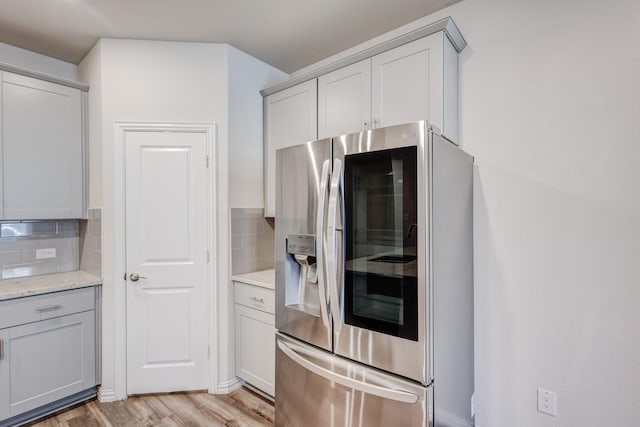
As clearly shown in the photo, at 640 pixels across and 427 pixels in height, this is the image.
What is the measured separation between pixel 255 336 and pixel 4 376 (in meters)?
1.58

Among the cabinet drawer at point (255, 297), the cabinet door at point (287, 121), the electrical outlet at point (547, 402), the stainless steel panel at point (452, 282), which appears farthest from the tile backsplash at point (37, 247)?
the electrical outlet at point (547, 402)

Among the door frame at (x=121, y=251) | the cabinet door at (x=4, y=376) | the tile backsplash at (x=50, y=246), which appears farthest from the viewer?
the tile backsplash at (x=50, y=246)

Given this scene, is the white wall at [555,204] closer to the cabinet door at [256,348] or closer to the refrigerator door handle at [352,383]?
the refrigerator door handle at [352,383]

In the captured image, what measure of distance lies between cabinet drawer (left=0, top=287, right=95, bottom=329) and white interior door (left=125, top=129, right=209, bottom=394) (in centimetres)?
30

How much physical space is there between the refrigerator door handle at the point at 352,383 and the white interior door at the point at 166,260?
1117 millimetres

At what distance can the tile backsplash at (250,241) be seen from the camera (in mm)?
2680

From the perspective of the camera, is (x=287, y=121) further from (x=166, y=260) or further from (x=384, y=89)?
(x=166, y=260)

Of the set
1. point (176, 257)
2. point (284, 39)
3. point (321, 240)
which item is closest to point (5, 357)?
point (176, 257)

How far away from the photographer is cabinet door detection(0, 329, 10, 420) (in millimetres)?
2078

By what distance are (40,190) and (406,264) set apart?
9.13ft

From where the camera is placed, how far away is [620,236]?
1.55 meters

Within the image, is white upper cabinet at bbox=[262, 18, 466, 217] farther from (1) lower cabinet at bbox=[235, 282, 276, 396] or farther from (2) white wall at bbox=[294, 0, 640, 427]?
(1) lower cabinet at bbox=[235, 282, 276, 396]

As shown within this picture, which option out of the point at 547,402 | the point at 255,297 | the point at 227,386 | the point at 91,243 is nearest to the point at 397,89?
the point at 255,297

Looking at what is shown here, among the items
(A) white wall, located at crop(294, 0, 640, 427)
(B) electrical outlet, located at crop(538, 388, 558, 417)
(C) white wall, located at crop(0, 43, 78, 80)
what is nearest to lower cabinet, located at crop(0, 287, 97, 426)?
(C) white wall, located at crop(0, 43, 78, 80)
